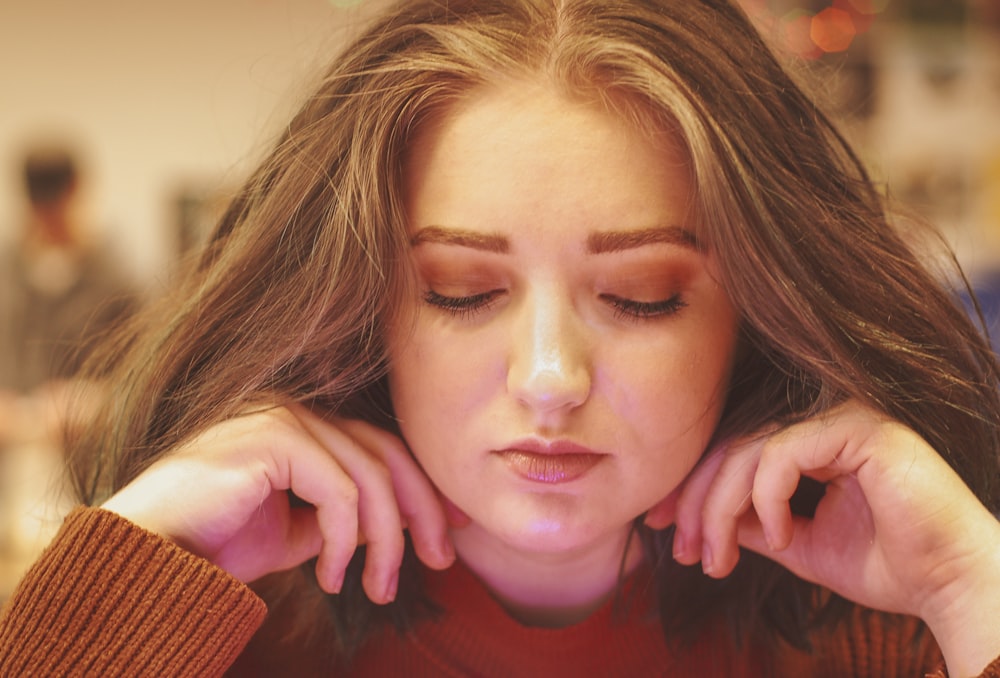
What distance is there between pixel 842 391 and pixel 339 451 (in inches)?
16.7

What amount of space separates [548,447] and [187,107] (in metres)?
2.65

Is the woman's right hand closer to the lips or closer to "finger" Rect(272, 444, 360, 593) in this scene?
"finger" Rect(272, 444, 360, 593)

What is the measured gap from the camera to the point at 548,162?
2.38 feet

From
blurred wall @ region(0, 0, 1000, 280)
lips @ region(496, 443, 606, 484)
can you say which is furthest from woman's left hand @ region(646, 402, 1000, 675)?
blurred wall @ region(0, 0, 1000, 280)

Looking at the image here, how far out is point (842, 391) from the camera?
81cm

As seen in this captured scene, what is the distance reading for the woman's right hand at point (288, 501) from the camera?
0.80m

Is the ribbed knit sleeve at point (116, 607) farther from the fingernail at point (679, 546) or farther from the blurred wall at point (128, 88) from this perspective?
the blurred wall at point (128, 88)

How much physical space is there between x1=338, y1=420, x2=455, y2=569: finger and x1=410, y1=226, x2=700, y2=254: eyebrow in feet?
0.69

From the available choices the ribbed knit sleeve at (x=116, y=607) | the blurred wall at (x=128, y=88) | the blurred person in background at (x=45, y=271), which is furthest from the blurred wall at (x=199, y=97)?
the ribbed knit sleeve at (x=116, y=607)

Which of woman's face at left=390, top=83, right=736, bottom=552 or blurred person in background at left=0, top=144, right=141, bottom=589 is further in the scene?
blurred person in background at left=0, top=144, right=141, bottom=589

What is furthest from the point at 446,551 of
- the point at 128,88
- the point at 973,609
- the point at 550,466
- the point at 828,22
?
the point at 128,88

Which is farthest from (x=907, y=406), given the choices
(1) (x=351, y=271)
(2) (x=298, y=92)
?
(2) (x=298, y=92)

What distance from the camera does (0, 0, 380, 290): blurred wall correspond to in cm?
303

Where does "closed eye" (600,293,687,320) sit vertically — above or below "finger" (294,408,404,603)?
above
